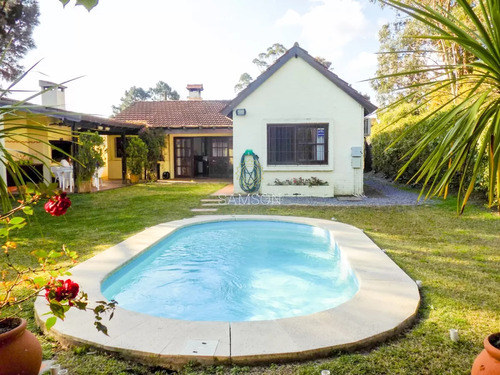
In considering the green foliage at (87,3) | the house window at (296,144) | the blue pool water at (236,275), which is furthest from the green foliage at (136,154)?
the green foliage at (87,3)

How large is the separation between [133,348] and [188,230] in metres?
5.25

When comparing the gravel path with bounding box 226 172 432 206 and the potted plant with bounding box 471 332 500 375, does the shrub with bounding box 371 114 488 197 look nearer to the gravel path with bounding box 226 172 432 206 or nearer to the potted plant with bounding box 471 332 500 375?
the gravel path with bounding box 226 172 432 206

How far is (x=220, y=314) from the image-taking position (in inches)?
198

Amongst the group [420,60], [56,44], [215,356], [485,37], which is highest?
[420,60]

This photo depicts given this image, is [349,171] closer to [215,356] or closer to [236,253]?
[236,253]

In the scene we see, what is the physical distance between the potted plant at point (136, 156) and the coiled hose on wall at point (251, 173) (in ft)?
22.1

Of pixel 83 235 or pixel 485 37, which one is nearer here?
pixel 485 37

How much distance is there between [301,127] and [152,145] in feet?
29.2

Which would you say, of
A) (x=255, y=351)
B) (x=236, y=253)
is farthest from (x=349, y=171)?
(x=255, y=351)

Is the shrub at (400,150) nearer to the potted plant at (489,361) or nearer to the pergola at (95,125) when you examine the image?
the potted plant at (489,361)

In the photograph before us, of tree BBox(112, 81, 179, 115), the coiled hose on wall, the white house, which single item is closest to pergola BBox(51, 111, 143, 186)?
the white house

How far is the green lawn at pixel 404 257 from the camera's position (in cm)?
284

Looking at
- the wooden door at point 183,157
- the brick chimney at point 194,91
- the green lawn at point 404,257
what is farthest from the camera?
the brick chimney at point 194,91

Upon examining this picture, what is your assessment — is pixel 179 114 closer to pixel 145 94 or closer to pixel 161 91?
pixel 161 91
